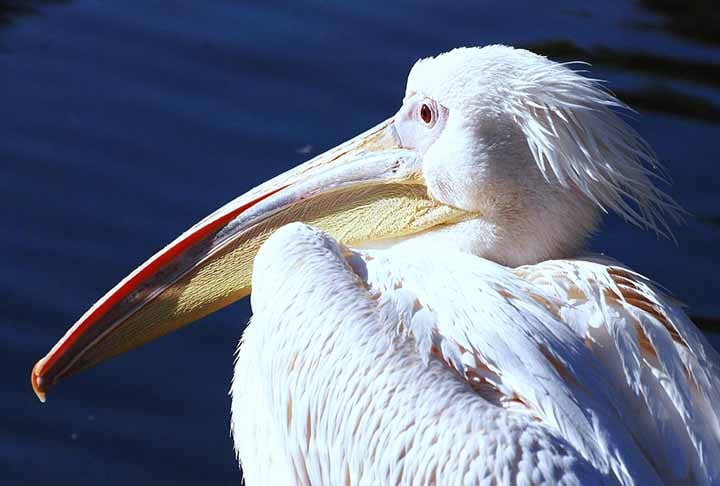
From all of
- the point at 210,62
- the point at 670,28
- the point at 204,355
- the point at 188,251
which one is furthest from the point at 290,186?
the point at 670,28

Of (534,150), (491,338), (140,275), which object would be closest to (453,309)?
(491,338)

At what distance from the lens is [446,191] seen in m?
3.34

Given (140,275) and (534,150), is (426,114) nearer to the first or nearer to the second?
(534,150)

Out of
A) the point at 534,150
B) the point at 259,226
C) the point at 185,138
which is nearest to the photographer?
the point at 534,150

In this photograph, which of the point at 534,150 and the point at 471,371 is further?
the point at 534,150

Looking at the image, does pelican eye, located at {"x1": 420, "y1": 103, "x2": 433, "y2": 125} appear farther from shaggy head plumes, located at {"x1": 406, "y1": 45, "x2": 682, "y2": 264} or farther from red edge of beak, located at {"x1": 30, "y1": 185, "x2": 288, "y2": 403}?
red edge of beak, located at {"x1": 30, "y1": 185, "x2": 288, "y2": 403}

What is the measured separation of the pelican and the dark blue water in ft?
4.17

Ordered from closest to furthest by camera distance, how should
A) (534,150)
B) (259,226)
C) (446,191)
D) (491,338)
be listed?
(491,338)
(534,150)
(446,191)
(259,226)

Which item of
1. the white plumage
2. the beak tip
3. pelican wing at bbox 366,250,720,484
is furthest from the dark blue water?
pelican wing at bbox 366,250,720,484

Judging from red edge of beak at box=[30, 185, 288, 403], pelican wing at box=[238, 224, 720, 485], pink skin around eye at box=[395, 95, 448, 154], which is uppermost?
pink skin around eye at box=[395, 95, 448, 154]

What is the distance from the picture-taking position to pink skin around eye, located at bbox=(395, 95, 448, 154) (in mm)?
3375

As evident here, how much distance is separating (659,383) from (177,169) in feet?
11.0

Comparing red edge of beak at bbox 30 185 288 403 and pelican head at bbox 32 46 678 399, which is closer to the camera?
pelican head at bbox 32 46 678 399

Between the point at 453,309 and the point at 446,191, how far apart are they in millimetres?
582
